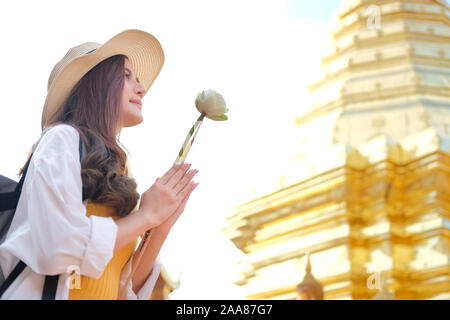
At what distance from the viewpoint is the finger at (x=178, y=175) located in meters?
2.47

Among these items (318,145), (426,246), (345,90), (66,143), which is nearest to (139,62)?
(66,143)

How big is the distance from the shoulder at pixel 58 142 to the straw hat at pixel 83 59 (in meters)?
0.37

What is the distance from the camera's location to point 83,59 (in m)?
→ 2.67

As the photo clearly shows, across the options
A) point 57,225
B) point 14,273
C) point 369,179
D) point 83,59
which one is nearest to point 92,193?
point 57,225

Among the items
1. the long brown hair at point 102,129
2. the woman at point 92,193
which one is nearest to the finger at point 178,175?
the woman at point 92,193

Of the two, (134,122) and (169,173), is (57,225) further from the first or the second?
(134,122)

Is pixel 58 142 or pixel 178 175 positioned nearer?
pixel 58 142

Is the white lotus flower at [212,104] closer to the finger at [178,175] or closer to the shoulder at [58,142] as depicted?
the finger at [178,175]

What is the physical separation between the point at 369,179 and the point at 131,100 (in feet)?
22.4

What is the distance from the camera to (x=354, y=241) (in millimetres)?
8828

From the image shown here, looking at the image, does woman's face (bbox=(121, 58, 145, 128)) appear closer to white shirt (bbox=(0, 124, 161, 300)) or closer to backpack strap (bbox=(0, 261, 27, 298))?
white shirt (bbox=(0, 124, 161, 300))

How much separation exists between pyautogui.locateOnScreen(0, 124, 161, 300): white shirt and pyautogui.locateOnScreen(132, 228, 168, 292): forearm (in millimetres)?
470

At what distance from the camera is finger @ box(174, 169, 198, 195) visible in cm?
248
